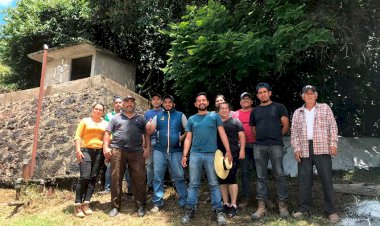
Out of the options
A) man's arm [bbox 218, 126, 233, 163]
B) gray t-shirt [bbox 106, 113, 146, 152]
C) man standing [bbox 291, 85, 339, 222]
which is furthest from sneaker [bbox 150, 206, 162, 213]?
man standing [bbox 291, 85, 339, 222]

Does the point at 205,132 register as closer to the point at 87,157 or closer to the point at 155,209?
the point at 155,209

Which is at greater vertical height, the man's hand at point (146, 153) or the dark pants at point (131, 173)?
the man's hand at point (146, 153)

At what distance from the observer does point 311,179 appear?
16.6ft

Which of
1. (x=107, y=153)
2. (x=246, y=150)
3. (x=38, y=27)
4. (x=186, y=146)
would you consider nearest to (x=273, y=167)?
(x=246, y=150)

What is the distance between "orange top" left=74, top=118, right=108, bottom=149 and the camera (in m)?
5.52

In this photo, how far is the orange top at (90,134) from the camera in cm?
552

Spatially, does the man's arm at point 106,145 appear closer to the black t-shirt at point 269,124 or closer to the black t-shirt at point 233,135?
the black t-shirt at point 233,135

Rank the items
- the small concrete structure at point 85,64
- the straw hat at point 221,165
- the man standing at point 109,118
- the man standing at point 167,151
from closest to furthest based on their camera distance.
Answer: the straw hat at point 221,165 → the man standing at point 167,151 → the man standing at point 109,118 → the small concrete structure at point 85,64

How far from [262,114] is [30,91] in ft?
25.1

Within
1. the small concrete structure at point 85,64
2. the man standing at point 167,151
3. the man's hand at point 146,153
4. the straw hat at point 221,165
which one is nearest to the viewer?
the straw hat at point 221,165

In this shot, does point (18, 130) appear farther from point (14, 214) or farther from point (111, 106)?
point (14, 214)

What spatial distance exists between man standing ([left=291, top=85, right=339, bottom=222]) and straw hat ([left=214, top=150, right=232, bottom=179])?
1.07 m

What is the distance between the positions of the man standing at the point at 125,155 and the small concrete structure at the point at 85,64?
284 inches

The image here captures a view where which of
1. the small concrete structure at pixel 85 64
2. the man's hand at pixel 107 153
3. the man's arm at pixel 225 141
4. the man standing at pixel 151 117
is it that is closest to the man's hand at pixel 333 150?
the man's arm at pixel 225 141
